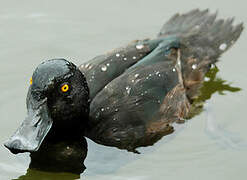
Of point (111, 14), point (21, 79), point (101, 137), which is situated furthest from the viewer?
point (111, 14)

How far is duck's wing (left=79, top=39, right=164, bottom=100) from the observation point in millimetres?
8625

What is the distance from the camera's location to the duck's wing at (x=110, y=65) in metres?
8.62

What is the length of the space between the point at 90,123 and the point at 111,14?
11.5ft

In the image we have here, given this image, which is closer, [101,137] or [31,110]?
[31,110]

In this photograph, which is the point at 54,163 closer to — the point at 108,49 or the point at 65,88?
the point at 65,88

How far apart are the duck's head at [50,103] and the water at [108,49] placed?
0.60m

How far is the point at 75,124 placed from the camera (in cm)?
823

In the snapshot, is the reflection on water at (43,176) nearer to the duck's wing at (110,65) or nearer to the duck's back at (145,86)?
the duck's back at (145,86)

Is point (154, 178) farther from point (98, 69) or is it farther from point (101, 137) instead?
point (98, 69)

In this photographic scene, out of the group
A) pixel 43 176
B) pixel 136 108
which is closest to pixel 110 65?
pixel 136 108

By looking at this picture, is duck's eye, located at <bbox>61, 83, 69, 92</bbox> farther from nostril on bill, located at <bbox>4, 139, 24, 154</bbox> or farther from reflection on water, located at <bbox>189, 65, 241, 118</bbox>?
reflection on water, located at <bbox>189, 65, 241, 118</bbox>

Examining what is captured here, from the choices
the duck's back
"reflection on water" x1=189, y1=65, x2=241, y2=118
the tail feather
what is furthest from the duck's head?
"reflection on water" x1=189, y1=65, x2=241, y2=118

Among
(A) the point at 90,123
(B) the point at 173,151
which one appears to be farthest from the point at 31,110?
(B) the point at 173,151

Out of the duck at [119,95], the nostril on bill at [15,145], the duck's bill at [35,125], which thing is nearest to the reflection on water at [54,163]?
the duck at [119,95]
